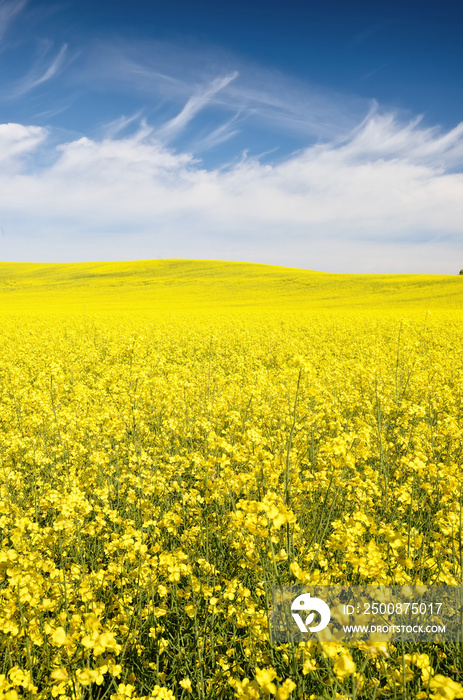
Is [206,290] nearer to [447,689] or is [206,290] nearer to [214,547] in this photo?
[214,547]

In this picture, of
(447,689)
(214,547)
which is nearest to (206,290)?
(214,547)

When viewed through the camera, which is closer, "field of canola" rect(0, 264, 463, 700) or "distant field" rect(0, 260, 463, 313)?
"field of canola" rect(0, 264, 463, 700)

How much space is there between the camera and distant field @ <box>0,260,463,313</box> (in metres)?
37.2

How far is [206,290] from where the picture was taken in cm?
5147

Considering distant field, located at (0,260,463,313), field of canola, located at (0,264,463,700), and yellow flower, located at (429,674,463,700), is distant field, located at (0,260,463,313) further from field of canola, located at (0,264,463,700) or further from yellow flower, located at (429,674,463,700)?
yellow flower, located at (429,674,463,700)

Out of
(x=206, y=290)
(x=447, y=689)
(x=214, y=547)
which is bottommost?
(x=214, y=547)

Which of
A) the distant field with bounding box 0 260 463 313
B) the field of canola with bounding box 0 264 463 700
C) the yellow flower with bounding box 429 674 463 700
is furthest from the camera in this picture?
the distant field with bounding box 0 260 463 313

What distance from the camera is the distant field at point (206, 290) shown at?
3725cm

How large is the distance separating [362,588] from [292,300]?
40.7 m

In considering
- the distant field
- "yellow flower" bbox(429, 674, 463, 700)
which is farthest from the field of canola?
the distant field

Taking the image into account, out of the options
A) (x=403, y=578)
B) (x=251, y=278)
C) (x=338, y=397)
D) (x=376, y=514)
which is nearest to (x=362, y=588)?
(x=403, y=578)

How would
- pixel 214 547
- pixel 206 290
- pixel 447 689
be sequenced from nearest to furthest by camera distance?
pixel 447 689 < pixel 214 547 < pixel 206 290

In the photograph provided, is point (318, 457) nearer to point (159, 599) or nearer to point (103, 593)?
point (159, 599)

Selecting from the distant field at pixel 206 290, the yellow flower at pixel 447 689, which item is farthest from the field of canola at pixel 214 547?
the distant field at pixel 206 290
